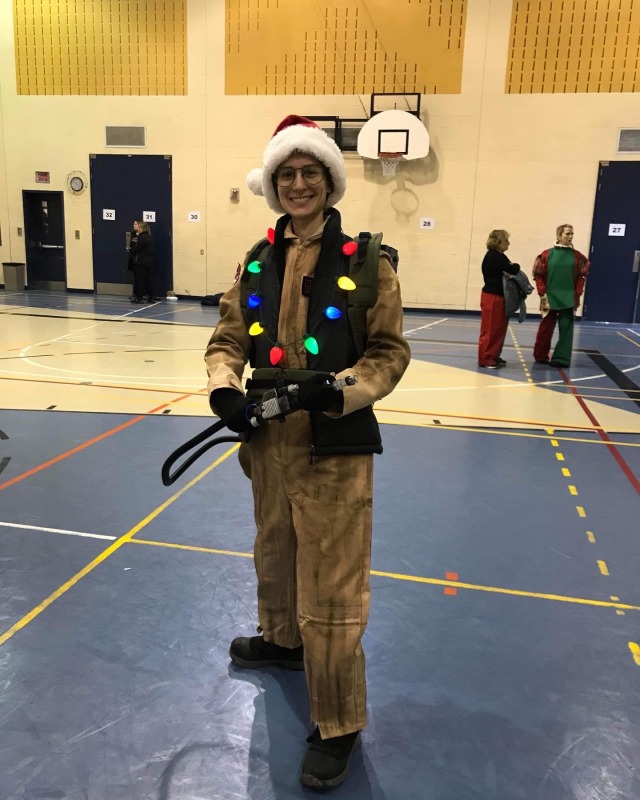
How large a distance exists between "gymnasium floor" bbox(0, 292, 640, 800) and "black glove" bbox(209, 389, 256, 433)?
1111 millimetres

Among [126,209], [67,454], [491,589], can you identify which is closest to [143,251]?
[126,209]

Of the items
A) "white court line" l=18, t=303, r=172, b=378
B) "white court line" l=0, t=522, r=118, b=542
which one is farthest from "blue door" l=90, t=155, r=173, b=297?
"white court line" l=0, t=522, r=118, b=542

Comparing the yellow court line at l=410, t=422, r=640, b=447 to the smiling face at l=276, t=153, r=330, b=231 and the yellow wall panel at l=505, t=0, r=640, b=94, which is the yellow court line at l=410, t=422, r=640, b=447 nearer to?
the smiling face at l=276, t=153, r=330, b=231

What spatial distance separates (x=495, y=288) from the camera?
818 centimetres

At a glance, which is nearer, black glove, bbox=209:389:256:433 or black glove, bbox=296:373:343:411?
black glove, bbox=296:373:343:411

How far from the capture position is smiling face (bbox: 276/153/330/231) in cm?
207

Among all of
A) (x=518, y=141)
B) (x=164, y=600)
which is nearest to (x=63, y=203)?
(x=518, y=141)

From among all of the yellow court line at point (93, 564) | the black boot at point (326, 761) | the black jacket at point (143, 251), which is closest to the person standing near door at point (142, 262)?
the black jacket at point (143, 251)

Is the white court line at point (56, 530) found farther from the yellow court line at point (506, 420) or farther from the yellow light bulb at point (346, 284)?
the yellow court line at point (506, 420)

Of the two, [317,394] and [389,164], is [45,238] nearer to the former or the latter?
[389,164]

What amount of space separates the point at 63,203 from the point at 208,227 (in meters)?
3.91

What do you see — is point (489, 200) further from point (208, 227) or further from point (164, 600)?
point (164, 600)

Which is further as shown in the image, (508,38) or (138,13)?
(138,13)

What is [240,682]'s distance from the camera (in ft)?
8.30
